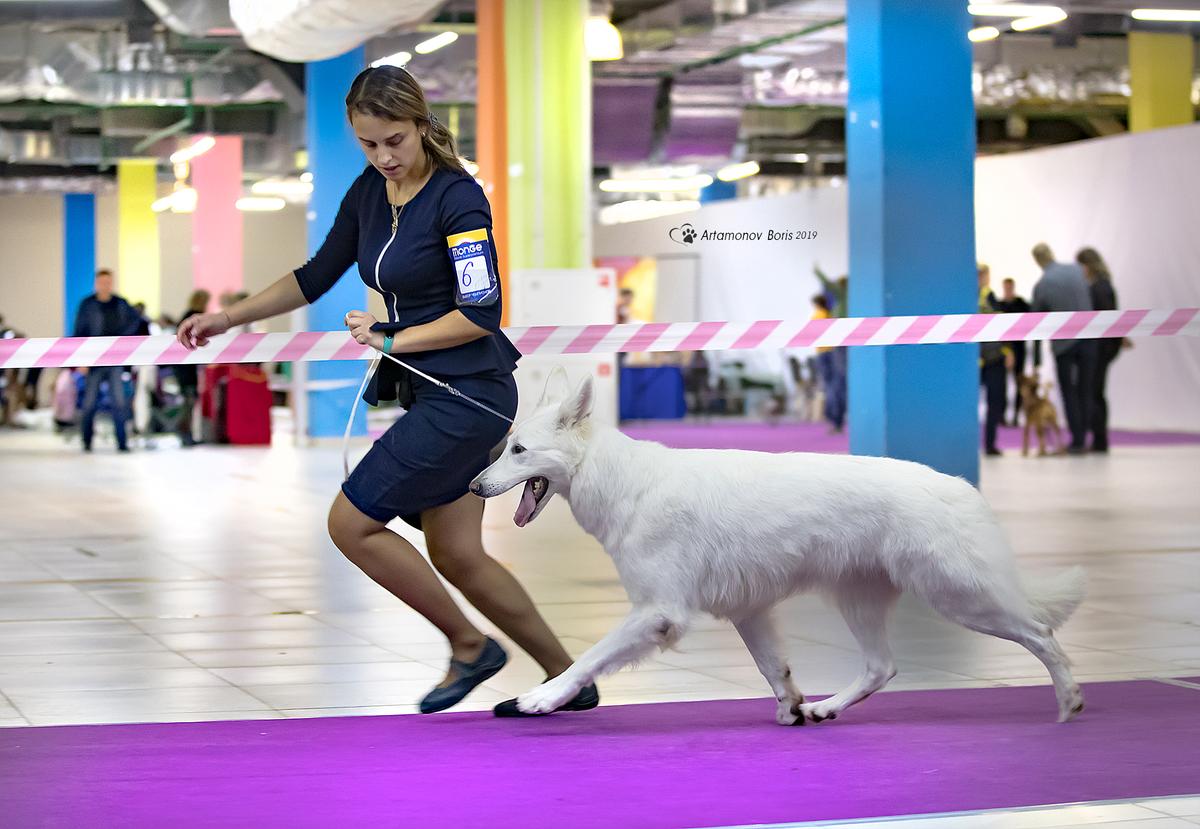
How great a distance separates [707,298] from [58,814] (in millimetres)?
20481

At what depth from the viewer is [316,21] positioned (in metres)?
12.5

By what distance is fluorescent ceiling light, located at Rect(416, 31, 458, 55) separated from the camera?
1889 centimetres

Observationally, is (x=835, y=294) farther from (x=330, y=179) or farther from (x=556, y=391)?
(x=556, y=391)

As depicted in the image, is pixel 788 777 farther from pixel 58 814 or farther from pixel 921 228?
pixel 921 228

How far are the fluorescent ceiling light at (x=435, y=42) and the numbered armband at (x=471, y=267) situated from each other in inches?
599

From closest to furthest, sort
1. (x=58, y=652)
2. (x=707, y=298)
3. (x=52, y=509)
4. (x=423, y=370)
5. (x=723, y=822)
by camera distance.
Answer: (x=723, y=822), (x=423, y=370), (x=58, y=652), (x=52, y=509), (x=707, y=298)

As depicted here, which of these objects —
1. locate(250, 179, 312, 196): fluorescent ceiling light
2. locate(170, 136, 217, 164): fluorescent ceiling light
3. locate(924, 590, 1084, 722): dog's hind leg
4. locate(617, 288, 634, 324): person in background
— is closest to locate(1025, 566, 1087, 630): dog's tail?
locate(924, 590, 1084, 722): dog's hind leg

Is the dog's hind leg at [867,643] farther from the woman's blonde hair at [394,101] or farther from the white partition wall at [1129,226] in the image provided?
the white partition wall at [1129,226]

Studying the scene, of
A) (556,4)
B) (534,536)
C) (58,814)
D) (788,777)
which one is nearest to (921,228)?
(534,536)

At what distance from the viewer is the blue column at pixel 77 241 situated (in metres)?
36.6

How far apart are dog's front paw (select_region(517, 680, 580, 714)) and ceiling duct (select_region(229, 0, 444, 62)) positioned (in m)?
8.37

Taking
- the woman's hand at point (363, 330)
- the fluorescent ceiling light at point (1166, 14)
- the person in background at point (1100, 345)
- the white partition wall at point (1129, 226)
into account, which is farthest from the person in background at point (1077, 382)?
the woman's hand at point (363, 330)

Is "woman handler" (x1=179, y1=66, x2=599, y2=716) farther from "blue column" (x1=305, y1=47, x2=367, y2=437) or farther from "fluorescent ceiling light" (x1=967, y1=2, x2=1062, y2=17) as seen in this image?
"blue column" (x1=305, y1=47, x2=367, y2=437)

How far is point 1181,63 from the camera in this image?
70.4 ft
